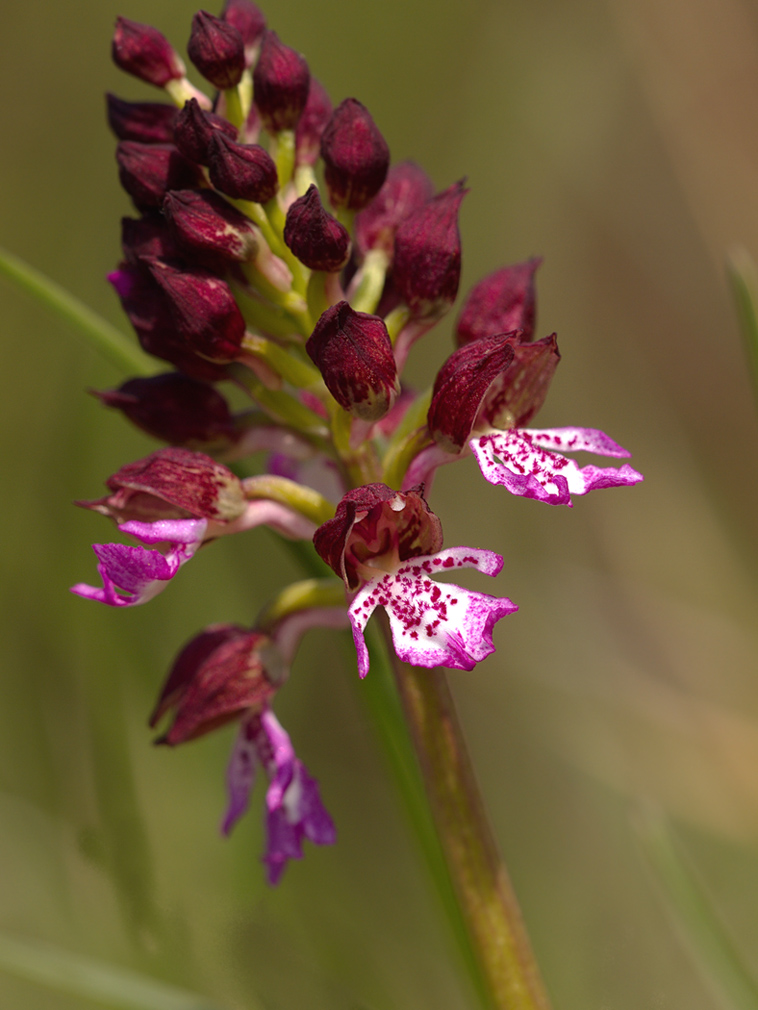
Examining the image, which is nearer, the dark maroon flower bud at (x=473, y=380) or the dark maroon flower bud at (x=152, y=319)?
the dark maroon flower bud at (x=473, y=380)

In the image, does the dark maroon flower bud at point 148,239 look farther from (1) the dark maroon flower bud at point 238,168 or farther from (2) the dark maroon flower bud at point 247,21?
(2) the dark maroon flower bud at point 247,21

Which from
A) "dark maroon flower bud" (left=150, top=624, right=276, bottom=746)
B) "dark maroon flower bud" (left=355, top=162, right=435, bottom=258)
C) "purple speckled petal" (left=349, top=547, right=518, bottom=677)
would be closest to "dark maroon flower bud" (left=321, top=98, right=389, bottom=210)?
"dark maroon flower bud" (left=355, top=162, right=435, bottom=258)

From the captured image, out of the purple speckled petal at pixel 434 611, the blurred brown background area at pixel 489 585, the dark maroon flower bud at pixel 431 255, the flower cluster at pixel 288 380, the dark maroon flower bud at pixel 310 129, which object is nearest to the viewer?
the purple speckled petal at pixel 434 611

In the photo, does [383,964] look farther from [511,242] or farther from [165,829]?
[511,242]

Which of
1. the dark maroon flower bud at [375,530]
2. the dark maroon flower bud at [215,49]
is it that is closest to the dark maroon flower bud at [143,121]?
the dark maroon flower bud at [215,49]

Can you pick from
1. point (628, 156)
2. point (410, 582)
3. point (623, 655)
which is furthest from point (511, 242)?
point (410, 582)

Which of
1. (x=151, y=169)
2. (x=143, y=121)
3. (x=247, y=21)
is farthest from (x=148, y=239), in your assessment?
(x=247, y=21)
